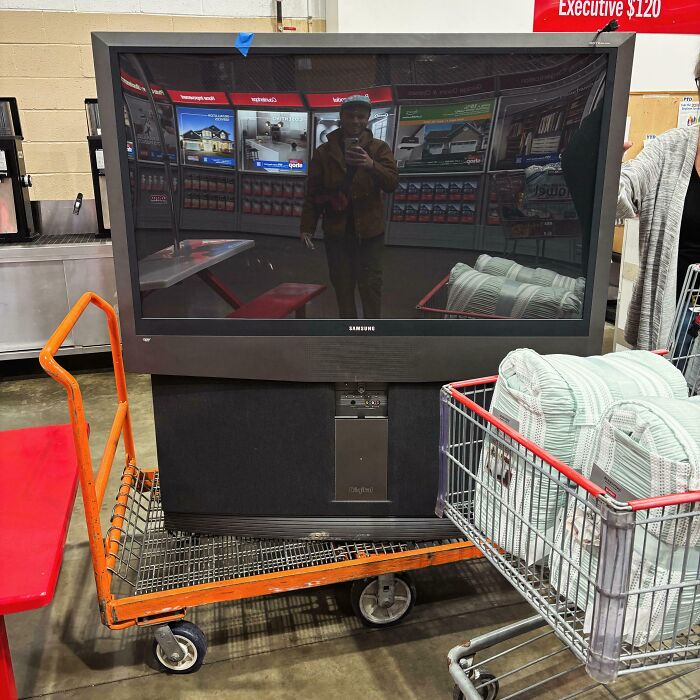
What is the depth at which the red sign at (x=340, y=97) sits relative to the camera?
1693 mm

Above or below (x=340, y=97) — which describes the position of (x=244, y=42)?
above

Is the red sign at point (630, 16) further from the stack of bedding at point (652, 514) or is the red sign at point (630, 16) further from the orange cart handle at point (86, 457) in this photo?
the stack of bedding at point (652, 514)

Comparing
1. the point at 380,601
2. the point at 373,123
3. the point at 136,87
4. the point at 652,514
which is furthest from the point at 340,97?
the point at 380,601

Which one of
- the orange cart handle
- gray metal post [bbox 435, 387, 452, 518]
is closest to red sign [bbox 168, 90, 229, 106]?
the orange cart handle

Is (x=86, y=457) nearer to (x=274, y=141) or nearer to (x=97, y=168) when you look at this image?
(x=274, y=141)

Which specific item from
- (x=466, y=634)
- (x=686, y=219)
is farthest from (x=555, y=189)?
(x=466, y=634)

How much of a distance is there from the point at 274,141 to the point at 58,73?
387 centimetres

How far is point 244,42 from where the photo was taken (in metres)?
1.65

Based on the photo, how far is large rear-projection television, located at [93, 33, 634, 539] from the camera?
1.69 metres

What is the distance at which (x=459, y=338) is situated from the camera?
1.92 metres

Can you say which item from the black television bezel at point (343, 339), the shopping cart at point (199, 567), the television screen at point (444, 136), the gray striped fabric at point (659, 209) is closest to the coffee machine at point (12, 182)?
the shopping cart at point (199, 567)

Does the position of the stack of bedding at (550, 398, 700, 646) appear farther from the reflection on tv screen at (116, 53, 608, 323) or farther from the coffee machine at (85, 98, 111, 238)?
the coffee machine at (85, 98, 111, 238)

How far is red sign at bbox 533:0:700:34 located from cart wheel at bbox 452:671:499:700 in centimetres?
426

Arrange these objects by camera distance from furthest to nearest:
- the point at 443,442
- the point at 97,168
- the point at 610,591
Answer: the point at 97,168 < the point at 443,442 < the point at 610,591
